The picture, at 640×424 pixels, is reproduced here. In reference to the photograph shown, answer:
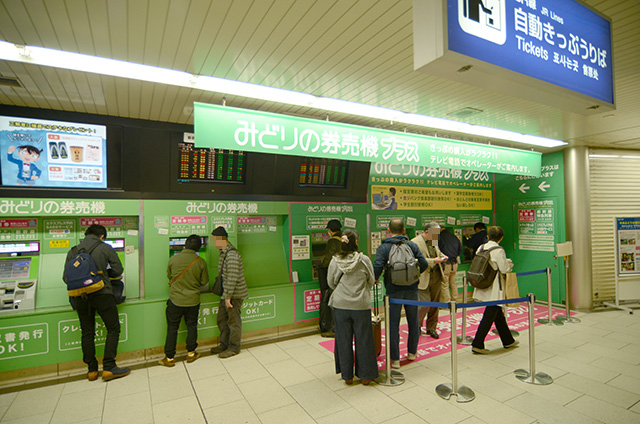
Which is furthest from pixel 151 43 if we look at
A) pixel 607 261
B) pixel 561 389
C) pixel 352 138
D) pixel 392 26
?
pixel 607 261

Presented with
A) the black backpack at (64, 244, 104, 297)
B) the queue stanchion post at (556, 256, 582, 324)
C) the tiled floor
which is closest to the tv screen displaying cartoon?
the black backpack at (64, 244, 104, 297)

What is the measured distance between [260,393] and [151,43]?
329 centimetres

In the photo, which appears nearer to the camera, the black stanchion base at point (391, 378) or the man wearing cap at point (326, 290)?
the black stanchion base at point (391, 378)

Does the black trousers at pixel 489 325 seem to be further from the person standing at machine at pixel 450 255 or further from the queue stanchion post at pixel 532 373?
the person standing at machine at pixel 450 255

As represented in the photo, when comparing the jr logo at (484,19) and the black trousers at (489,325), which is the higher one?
the jr logo at (484,19)

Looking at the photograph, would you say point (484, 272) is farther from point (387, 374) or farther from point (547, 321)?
point (547, 321)

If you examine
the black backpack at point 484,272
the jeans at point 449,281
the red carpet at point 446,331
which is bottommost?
the red carpet at point 446,331

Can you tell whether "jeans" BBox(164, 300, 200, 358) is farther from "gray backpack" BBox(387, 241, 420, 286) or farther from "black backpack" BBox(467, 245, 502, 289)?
"black backpack" BBox(467, 245, 502, 289)

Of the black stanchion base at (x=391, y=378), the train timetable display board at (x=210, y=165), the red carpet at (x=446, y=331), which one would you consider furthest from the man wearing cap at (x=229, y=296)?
the black stanchion base at (x=391, y=378)

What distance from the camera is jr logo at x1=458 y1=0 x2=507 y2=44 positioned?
153cm

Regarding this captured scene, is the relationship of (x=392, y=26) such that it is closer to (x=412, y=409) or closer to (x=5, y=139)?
(x=412, y=409)

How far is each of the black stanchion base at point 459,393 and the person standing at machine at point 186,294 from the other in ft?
9.52

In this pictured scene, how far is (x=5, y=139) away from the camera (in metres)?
3.83

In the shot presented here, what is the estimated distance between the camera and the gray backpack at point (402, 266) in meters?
3.80
